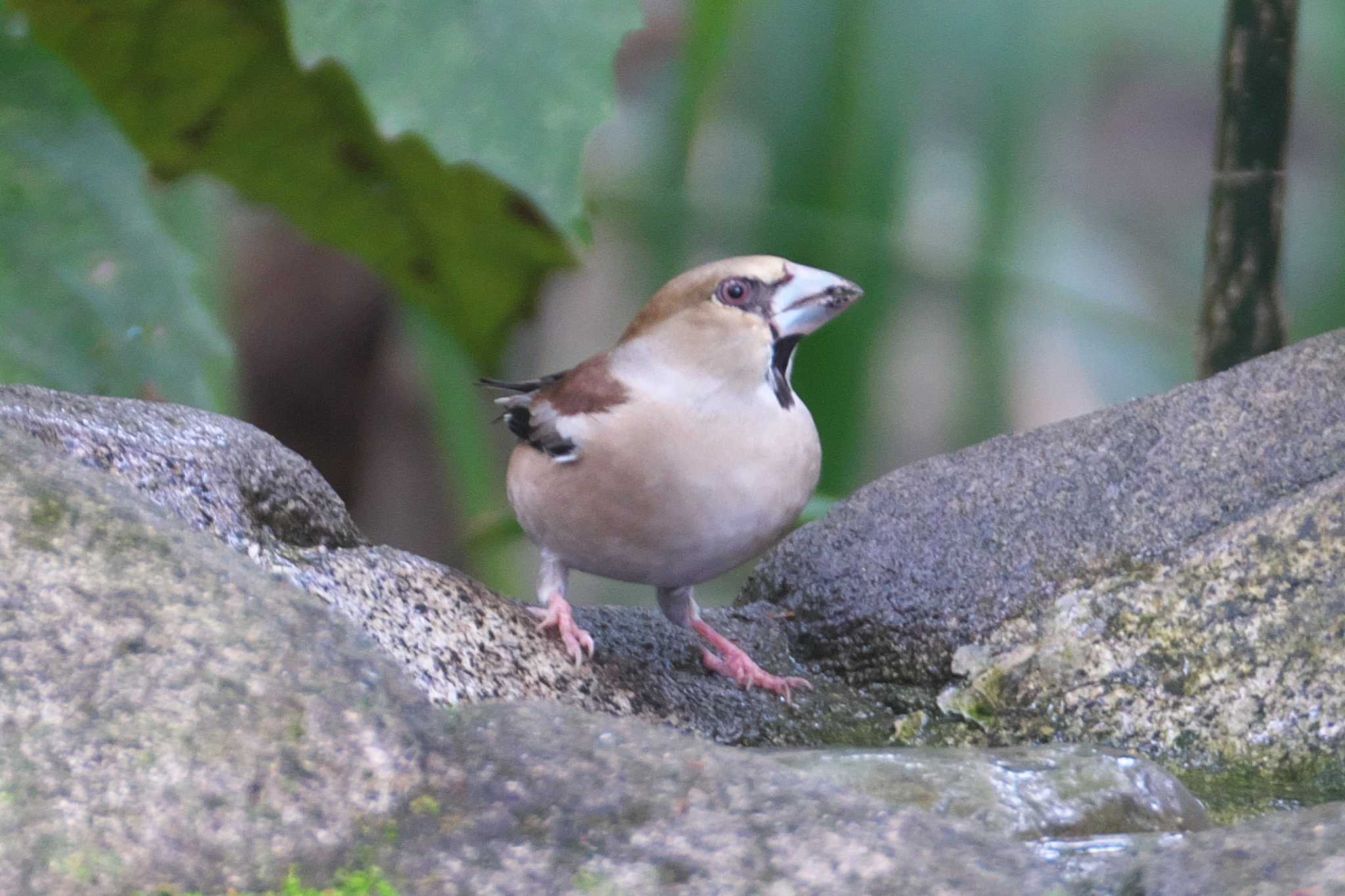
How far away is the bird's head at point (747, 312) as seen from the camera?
2.71m

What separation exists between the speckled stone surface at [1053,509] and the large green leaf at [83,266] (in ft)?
4.69

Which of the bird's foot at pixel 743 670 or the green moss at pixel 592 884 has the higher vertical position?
the green moss at pixel 592 884

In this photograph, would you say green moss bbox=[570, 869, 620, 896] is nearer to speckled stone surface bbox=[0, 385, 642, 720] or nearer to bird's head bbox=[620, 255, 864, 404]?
speckled stone surface bbox=[0, 385, 642, 720]

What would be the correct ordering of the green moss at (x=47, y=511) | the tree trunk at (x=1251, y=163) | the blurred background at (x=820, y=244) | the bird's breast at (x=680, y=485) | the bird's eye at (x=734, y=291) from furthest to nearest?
1. the blurred background at (x=820, y=244)
2. the bird's eye at (x=734, y=291)
3. the bird's breast at (x=680, y=485)
4. the tree trunk at (x=1251, y=163)
5. the green moss at (x=47, y=511)

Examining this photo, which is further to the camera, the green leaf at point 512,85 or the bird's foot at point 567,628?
the bird's foot at point 567,628

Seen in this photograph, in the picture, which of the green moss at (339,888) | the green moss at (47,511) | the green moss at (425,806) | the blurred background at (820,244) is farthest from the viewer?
the blurred background at (820,244)

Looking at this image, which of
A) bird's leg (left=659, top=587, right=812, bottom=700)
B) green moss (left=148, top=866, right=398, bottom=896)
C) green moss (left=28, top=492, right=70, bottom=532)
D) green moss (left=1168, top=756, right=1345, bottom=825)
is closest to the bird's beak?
bird's leg (left=659, top=587, right=812, bottom=700)

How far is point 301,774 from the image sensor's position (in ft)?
5.13

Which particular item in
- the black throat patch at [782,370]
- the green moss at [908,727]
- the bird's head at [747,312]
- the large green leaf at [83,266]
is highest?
the large green leaf at [83,266]

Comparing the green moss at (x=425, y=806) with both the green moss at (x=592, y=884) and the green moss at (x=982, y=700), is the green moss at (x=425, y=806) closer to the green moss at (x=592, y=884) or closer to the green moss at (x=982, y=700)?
the green moss at (x=592, y=884)

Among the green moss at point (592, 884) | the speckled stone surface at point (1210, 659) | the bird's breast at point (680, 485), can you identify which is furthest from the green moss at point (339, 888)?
the speckled stone surface at point (1210, 659)

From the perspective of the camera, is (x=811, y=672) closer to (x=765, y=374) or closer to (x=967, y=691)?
(x=967, y=691)

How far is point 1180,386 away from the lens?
291 cm

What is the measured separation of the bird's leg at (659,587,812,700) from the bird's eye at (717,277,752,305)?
592 mm
